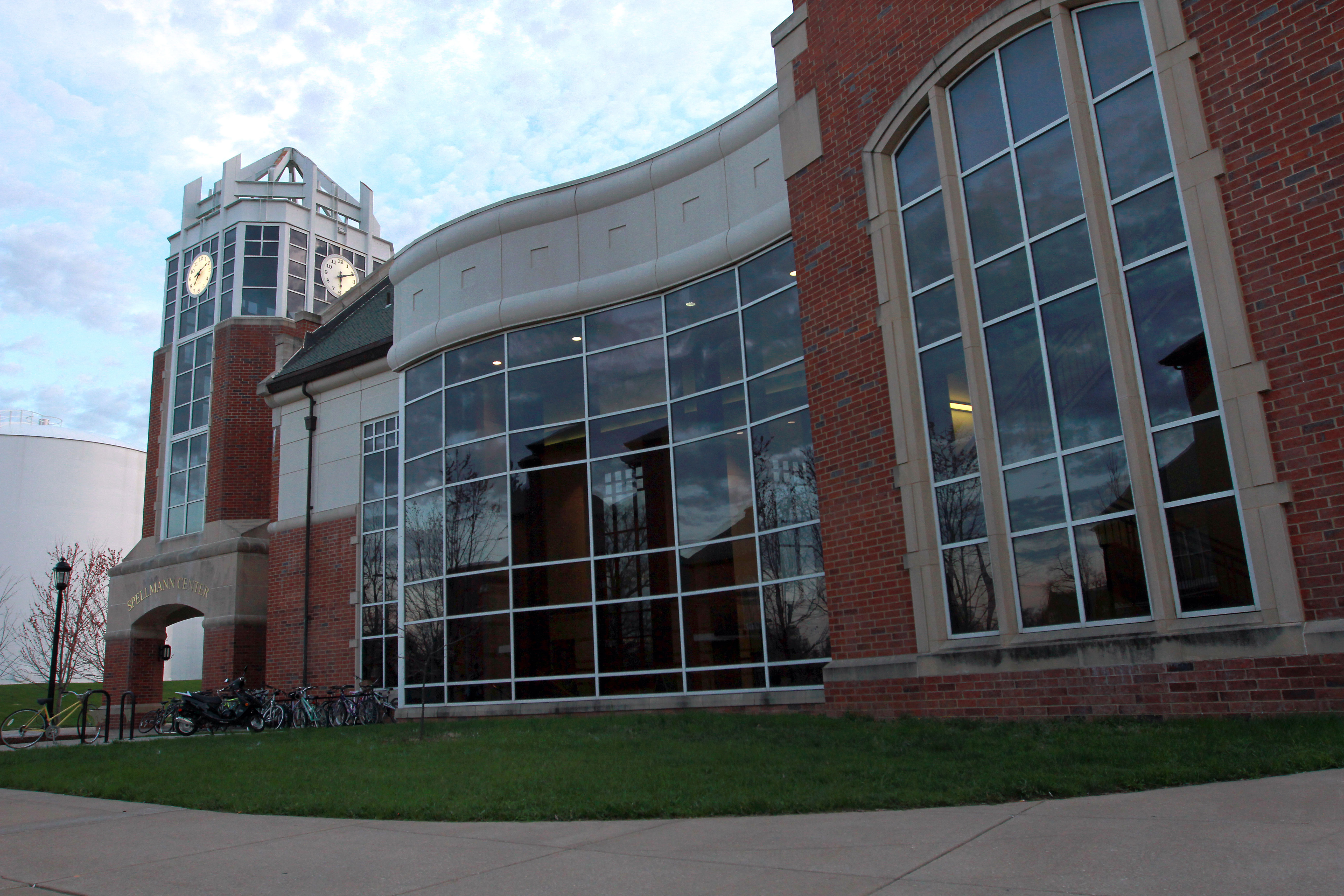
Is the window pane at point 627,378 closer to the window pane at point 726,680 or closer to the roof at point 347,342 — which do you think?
the window pane at point 726,680

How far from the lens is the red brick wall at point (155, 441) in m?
29.7

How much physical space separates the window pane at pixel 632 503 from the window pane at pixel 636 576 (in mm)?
166

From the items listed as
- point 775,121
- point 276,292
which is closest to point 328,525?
point 276,292

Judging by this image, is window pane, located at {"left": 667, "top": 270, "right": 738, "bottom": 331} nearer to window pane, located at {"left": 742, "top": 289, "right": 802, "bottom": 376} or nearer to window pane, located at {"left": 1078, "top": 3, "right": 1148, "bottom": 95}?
window pane, located at {"left": 742, "top": 289, "right": 802, "bottom": 376}

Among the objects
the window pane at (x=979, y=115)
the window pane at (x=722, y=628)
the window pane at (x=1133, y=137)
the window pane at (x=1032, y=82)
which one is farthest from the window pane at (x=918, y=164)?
the window pane at (x=722, y=628)

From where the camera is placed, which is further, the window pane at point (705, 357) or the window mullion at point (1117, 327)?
the window pane at point (705, 357)

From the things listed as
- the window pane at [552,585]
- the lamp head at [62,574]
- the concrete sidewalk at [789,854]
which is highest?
the lamp head at [62,574]

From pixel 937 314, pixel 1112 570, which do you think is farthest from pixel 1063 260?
pixel 1112 570

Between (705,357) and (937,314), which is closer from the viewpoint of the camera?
(937,314)

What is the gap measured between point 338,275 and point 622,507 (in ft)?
68.3

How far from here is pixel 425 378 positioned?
738 inches

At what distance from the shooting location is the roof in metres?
22.3

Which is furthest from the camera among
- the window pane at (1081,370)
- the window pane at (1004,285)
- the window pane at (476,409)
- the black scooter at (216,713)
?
the black scooter at (216,713)

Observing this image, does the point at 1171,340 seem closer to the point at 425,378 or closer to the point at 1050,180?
the point at 1050,180
